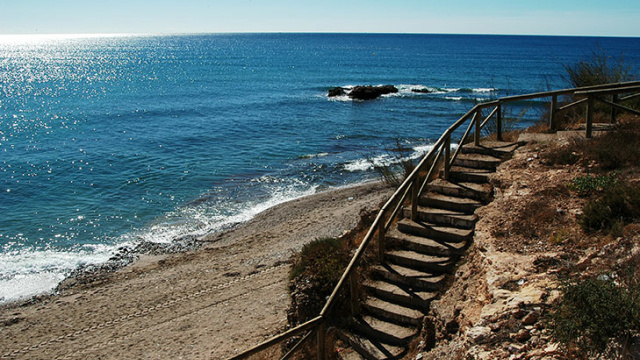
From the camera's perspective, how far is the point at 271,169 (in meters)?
28.7

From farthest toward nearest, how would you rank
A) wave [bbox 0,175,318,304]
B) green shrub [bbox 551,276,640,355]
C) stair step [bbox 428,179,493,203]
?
wave [bbox 0,175,318,304] → stair step [bbox 428,179,493,203] → green shrub [bbox 551,276,640,355]

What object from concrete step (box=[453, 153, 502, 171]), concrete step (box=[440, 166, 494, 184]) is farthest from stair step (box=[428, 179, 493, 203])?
concrete step (box=[453, 153, 502, 171])

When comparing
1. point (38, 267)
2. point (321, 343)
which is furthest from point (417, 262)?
point (38, 267)

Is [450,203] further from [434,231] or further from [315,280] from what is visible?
[315,280]

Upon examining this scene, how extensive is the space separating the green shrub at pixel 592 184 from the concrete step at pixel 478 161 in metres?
2.10

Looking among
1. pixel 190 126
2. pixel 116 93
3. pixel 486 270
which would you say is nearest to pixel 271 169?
pixel 190 126

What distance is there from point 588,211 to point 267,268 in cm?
1032

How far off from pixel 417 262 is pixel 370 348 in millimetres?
1774

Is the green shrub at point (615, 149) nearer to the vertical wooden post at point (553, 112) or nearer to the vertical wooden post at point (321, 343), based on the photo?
the vertical wooden post at point (553, 112)

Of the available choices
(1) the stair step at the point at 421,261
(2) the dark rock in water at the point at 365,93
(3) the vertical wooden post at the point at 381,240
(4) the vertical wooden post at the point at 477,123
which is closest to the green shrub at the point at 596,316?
(1) the stair step at the point at 421,261

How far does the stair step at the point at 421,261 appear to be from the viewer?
332 inches

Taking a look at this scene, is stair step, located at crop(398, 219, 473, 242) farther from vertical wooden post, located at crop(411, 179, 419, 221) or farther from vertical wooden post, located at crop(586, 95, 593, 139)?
vertical wooden post, located at crop(586, 95, 593, 139)

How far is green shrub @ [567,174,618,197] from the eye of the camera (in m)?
8.39

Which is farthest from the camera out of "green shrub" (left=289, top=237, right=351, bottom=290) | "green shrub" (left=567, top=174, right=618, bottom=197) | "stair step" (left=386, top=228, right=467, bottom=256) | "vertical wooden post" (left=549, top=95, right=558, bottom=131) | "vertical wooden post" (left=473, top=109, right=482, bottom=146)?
"vertical wooden post" (left=549, top=95, right=558, bottom=131)
